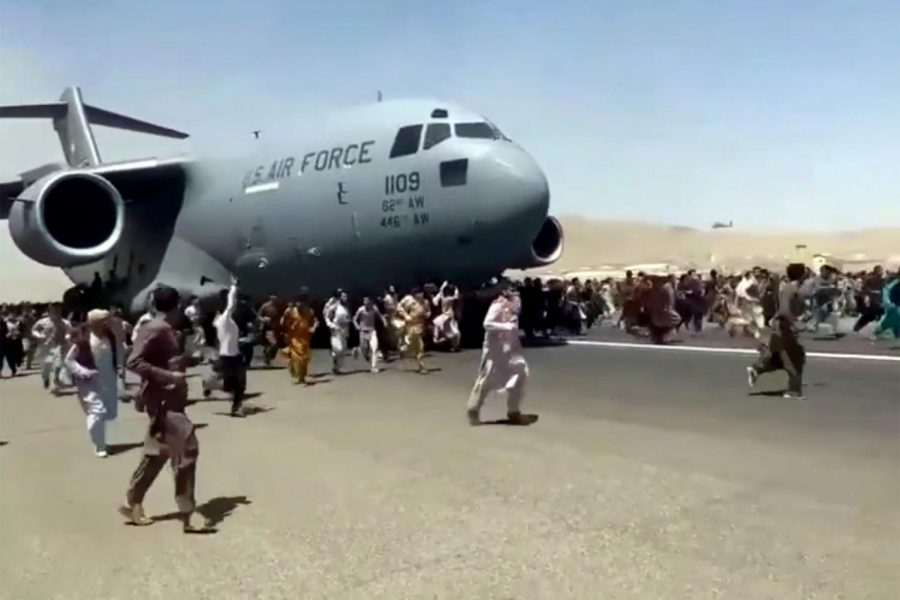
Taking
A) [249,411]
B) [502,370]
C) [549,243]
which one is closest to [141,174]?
[549,243]

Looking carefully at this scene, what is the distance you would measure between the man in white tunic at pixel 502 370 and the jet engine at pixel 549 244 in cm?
953

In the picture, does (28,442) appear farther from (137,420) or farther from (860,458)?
(860,458)

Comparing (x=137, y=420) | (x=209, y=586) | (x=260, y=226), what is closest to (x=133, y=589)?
(x=209, y=586)

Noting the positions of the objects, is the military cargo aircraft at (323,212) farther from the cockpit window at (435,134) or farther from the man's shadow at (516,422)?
the man's shadow at (516,422)

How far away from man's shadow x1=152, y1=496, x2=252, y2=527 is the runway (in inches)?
1.2

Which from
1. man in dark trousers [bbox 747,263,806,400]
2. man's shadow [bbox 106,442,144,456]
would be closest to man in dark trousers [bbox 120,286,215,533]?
man's shadow [bbox 106,442,144,456]

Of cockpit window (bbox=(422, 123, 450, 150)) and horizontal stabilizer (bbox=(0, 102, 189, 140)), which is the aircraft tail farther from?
cockpit window (bbox=(422, 123, 450, 150))

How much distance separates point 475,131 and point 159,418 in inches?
423

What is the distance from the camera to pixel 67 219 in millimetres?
20031

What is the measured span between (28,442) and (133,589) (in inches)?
219

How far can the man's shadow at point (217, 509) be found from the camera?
20.3ft

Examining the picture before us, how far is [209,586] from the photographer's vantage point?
15.7 feet

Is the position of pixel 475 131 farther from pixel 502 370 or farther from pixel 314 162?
pixel 502 370

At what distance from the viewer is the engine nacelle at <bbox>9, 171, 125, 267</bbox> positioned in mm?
18219
